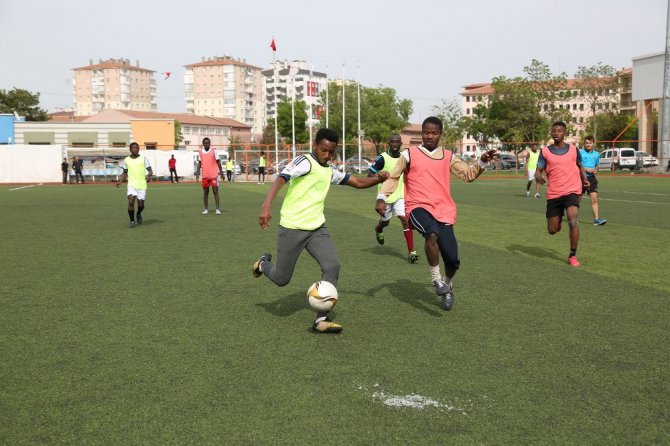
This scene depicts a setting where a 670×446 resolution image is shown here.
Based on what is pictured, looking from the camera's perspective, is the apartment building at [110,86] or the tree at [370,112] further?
the apartment building at [110,86]

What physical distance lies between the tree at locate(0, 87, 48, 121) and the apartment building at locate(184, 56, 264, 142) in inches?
3576

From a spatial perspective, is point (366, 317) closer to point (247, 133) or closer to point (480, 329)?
point (480, 329)

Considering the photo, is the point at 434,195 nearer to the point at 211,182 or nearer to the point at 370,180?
the point at 370,180

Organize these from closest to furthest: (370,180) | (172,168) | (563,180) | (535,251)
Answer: (370,180)
(563,180)
(535,251)
(172,168)

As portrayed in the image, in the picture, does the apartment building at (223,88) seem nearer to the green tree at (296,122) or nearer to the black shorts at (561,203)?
the green tree at (296,122)

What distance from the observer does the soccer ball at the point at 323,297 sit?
18.6 feet

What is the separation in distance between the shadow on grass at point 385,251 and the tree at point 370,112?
77.9 metres

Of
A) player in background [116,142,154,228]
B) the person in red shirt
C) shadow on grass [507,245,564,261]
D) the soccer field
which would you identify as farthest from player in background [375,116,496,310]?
the person in red shirt

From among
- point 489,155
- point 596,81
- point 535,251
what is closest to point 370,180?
point 489,155

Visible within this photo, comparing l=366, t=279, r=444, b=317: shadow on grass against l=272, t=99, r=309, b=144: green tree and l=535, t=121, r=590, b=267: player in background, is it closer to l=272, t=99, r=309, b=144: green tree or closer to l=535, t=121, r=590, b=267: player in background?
l=535, t=121, r=590, b=267: player in background

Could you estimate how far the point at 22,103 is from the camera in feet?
259

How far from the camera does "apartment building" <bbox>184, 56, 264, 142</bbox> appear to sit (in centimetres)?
17112

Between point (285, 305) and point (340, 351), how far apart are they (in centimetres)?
175

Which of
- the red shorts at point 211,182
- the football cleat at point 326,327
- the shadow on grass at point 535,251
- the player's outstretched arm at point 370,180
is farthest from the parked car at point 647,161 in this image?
the football cleat at point 326,327
